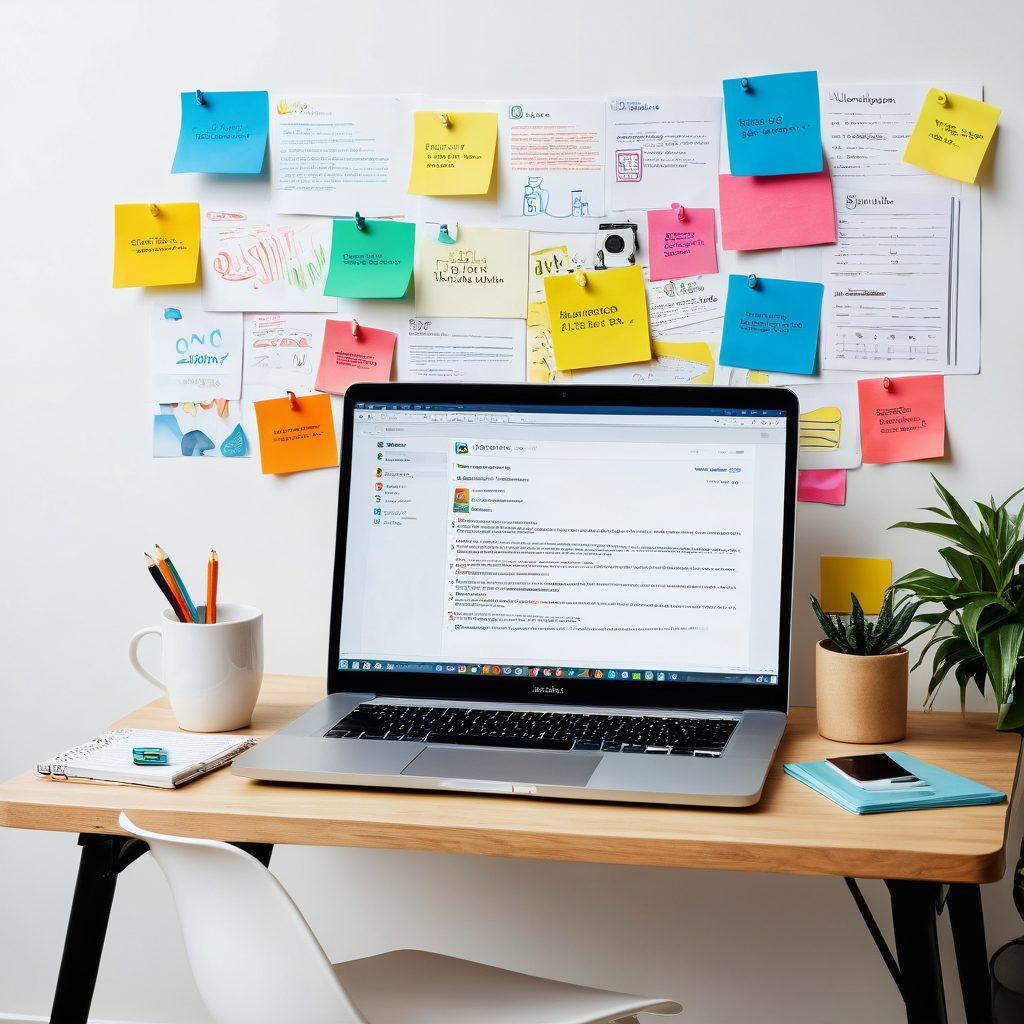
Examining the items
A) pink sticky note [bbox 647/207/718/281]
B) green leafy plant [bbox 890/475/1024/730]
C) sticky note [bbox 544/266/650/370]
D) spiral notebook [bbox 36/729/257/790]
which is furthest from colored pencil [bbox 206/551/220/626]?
green leafy plant [bbox 890/475/1024/730]

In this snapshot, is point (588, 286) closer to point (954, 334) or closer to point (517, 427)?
point (517, 427)

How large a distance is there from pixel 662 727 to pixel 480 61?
84 centimetres

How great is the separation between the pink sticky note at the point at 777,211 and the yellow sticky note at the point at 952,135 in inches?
4.4

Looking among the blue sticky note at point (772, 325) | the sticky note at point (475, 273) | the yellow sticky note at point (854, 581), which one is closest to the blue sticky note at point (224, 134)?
the sticky note at point (475, 273)

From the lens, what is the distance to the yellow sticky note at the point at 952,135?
1.30 meters

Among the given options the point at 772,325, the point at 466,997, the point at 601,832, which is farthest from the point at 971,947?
the point at 772,325

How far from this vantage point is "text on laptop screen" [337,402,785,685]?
4.04 ft

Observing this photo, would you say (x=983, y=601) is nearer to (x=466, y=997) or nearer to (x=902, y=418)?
(x=902, y=418)

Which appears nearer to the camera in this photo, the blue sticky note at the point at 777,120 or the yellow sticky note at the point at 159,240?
the blue sticky note at the point at 777,120

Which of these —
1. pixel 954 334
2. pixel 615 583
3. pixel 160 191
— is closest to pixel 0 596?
pixel 160 191

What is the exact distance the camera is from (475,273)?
1420 mm

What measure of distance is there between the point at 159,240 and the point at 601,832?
3.22ft

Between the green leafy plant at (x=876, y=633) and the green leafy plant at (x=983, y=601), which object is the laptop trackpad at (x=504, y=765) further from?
the green leafy plant at (x=983, y=601)

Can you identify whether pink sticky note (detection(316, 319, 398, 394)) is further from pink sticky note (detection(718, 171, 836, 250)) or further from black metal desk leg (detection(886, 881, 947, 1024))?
black metal desk leg (detection(886, 881, 947, 1024))
